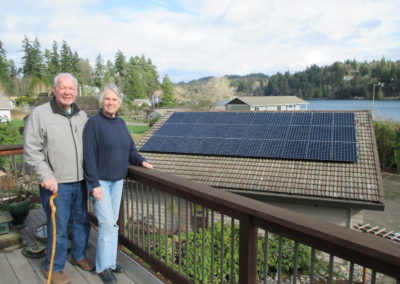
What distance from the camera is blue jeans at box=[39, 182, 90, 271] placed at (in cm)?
250

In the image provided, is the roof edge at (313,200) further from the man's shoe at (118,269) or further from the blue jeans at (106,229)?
the blue jeans at (106,229)

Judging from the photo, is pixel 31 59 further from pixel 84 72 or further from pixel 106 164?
pixel 106 164

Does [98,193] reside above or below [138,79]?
below

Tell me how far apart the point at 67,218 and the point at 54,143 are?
67 cm

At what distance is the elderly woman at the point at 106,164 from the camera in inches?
94.7

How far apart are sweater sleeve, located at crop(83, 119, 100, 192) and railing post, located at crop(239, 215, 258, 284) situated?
1247 millimetres

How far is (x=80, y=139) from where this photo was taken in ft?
8.19

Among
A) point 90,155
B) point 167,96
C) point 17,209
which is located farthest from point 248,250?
point 167,96

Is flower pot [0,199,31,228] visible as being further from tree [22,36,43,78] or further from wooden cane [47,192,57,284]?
tree [22,36,43,78]

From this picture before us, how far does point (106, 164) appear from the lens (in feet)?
8.18

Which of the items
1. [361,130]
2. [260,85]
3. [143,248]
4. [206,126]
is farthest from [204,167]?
[260,85]

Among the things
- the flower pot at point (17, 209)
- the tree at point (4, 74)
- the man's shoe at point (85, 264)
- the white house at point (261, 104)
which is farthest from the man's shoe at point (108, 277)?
the tree at point (4, 74)

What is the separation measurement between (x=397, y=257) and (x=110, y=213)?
206 centimetres

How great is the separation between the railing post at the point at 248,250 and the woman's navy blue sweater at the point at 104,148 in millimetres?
1237
